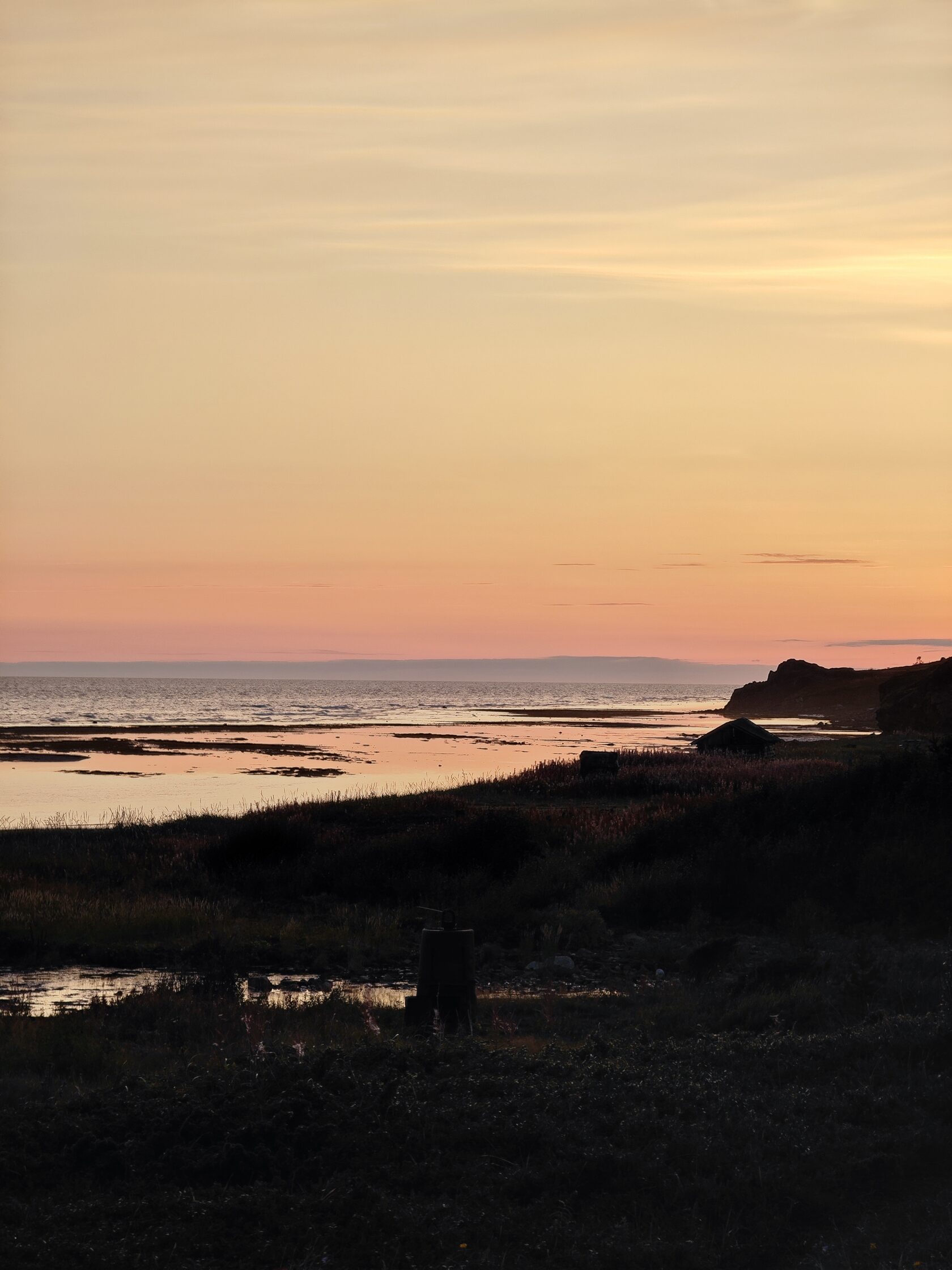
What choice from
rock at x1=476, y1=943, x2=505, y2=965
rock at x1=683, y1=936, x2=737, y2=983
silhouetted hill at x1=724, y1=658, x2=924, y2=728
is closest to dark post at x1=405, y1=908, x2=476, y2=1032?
rock at x1=683, y1=936, x2=737, y2=983

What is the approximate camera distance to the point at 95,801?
4031 centimetres

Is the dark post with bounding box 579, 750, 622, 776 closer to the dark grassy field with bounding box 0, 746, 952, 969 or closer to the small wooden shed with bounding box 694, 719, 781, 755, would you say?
the small wooden shed with bounding box 694, 719, 781, 755

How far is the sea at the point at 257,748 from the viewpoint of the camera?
41.1 metres

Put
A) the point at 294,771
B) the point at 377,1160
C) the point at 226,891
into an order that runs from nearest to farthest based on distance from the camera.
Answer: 1. the point at 377,1160
2. the point at 226,891
3. the point at 294,771

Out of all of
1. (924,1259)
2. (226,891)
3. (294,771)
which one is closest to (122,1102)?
(924,1259)

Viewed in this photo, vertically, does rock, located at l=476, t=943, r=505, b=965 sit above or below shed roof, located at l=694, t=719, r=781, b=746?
below

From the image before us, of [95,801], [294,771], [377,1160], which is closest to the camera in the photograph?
[377,1160]

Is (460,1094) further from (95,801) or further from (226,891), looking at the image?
(95,801)

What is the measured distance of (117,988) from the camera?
14.2 metres

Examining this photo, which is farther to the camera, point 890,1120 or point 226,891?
point 226,891

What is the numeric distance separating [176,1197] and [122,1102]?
1285 mm

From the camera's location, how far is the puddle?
1312cm

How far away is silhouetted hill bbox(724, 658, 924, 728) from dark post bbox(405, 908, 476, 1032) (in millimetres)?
112899

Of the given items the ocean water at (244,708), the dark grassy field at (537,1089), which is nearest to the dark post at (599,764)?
the dark grassy field at (537,1089)
